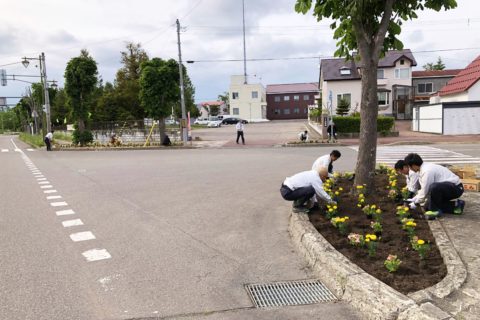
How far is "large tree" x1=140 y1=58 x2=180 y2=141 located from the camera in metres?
28.5

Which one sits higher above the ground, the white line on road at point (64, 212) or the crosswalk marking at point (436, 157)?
the crosswalk marking at point (436, 157)

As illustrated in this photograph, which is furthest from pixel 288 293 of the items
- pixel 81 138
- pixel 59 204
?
pixel 81 138

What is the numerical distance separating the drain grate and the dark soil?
21.4 inches

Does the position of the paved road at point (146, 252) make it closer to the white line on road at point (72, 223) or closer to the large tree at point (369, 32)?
the white line on road at point (72, 223)

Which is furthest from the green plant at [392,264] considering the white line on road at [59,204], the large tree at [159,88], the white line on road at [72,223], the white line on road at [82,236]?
the large tree at [159,88]

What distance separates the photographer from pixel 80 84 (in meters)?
31.3

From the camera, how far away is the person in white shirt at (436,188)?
604 centimetres

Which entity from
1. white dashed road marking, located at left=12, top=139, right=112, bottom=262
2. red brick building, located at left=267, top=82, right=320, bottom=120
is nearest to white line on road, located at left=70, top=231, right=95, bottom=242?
white dashed road marking, located at left=12, top=139, right=112, bottom=262

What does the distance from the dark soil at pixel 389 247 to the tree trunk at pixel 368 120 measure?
48 centimetres

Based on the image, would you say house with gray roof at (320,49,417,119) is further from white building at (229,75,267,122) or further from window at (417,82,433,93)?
white building at (229,75,267,122)

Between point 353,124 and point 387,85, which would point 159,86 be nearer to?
point 353,124

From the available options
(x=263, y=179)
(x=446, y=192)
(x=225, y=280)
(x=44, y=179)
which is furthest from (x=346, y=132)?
(x=225, y=280)

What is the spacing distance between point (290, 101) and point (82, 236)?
77.2 m

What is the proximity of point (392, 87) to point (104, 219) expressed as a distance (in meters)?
44.8
